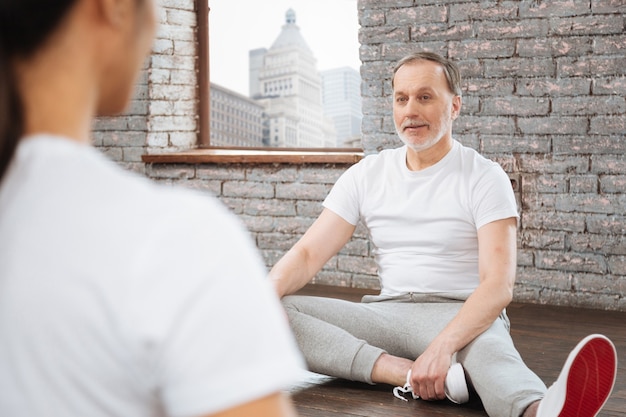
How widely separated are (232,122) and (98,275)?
145 inches

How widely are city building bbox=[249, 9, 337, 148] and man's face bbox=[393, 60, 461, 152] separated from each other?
1745 mm

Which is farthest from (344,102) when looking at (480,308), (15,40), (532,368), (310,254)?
(15,40)

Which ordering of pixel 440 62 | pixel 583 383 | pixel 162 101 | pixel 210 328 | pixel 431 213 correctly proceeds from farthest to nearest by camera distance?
pixel 162 101
pixel 440 62
pixel 431 213
pixel 583 383
pixel 210 328

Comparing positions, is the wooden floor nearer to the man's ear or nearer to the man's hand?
the man's hand

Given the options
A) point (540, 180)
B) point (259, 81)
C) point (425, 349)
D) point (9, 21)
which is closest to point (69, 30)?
point (9, 21)

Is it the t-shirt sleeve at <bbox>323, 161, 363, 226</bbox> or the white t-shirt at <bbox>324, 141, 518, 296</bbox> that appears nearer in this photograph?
the white t-shirt at <bbox>324, 141, 518, 296</bbox>

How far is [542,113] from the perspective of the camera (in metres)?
3.00

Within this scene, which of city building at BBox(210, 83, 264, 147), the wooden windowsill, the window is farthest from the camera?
city building at BBox(210, 83, 264, 147)

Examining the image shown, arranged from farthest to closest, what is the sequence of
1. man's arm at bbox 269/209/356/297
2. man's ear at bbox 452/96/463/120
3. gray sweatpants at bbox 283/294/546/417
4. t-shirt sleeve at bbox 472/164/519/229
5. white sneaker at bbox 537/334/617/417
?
man's ear at bbox 452/96/463/120 < man's arm at bbox 269/209/356/297 < t-shirt sleeve at bbox 472/164/519/229 < gray sweatpants at bbox 283/294/546/417 < white sneaker at bbox 537/334/617/417

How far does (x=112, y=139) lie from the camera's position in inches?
150

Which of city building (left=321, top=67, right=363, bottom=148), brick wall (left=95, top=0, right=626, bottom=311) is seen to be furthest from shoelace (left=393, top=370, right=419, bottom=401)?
city building (left=321, top=67, right=363, bottom=148)

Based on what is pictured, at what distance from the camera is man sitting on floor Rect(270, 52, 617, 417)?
1.75 meters

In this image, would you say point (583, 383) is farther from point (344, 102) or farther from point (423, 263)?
point (344, 102)

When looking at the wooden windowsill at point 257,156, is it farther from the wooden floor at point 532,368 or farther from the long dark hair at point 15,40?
the long dark hair at point 15,40
